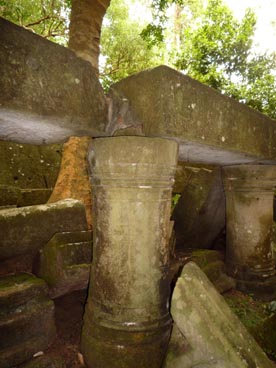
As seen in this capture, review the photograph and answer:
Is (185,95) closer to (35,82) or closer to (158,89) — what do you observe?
(158,89)

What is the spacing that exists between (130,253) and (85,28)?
376cm

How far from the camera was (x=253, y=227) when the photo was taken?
111 inches

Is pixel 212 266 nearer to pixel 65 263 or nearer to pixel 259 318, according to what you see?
pixel 259 318

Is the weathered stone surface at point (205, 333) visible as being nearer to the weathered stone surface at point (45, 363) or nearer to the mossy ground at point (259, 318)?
the weathered stone surface at point (45, 363)

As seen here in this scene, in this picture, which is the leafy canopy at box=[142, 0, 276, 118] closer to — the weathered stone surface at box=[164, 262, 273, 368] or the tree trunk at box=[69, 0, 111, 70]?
the tree trunk at box=[69, 0, 111, 70]

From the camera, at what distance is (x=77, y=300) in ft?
7.96

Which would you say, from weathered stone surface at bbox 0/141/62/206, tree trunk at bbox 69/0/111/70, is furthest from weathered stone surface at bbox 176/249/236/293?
tree trunk at bbox 69/0/111/70

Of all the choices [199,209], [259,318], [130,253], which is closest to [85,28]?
[199,209]

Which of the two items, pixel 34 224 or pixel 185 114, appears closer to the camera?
pixel 185 114

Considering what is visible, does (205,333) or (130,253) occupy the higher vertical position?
(130,253)

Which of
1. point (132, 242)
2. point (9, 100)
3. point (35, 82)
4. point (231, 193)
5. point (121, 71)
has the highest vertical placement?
point (121, 71)

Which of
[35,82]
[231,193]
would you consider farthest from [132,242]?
[231,193]

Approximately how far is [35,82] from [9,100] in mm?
170

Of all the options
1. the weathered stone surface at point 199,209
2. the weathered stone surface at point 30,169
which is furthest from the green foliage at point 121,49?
the weathered stone surface at point 199,209
